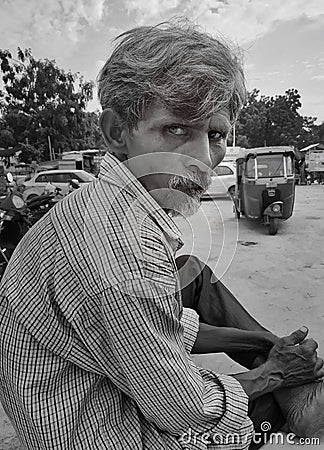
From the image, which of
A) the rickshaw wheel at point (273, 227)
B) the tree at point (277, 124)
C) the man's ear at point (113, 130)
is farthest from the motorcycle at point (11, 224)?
the tree at point (277, 124)

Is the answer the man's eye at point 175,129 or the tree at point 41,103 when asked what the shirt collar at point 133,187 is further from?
the tree at point 41,103

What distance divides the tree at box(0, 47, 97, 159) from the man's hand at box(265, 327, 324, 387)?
1647 cm

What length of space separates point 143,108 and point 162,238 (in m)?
0.24

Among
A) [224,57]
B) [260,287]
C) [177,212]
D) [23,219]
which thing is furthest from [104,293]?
[23,219]

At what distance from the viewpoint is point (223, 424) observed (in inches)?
29.8

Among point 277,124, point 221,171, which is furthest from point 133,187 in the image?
point 277,124

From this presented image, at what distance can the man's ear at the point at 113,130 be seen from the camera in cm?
75

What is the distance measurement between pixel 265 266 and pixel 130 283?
3067 millimetres

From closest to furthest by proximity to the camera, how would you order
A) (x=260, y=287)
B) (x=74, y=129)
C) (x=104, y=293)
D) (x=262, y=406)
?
1. (x=104, y=293)
2. (x=262, y=406)
3. (x=260, y=287)
4. (x=74, y=129)

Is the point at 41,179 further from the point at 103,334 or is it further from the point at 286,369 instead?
the point at 103,334

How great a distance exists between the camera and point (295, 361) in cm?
110

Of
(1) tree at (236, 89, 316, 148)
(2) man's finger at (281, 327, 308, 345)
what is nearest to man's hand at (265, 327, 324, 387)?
(2) man's finger at (281, 327, 308, 345)

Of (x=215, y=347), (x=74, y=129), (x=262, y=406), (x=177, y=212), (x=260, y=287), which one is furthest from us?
(x=74, y=129)

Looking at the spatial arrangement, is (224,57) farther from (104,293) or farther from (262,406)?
(262,406)
